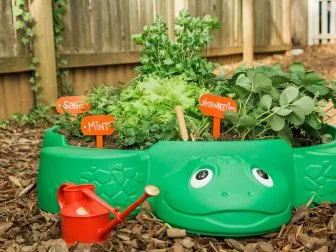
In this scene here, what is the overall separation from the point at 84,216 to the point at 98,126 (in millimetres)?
593

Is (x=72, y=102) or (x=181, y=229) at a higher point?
(x=72, y=102)

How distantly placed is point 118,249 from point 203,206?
0.32 metres

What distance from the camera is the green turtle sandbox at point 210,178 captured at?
1941mm

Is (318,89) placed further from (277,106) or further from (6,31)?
(6,31)

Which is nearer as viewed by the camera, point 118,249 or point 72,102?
point 118,249

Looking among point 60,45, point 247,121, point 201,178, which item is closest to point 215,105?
point 247,121

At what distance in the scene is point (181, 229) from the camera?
2.01 metres

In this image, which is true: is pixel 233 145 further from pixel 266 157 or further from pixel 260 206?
pixel 260 206

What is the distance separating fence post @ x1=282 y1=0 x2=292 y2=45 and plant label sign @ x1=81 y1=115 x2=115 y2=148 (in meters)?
6.83

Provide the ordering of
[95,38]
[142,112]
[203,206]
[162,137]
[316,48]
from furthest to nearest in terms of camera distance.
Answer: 1. [316,48]
2. [95,38]
3. [142,112]
4. [162,137]
5. [203,206]

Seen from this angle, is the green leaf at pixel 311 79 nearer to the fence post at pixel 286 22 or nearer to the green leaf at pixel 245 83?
the green leaf at pixel 245 83

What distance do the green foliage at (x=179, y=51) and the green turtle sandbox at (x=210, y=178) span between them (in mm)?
780

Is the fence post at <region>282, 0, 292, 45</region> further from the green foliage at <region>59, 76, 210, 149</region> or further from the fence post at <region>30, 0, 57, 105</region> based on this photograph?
the green foliage at <region>59, 76, 210, 149</region>

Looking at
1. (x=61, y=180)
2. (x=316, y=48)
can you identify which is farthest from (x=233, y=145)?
(x=316, y=48)
